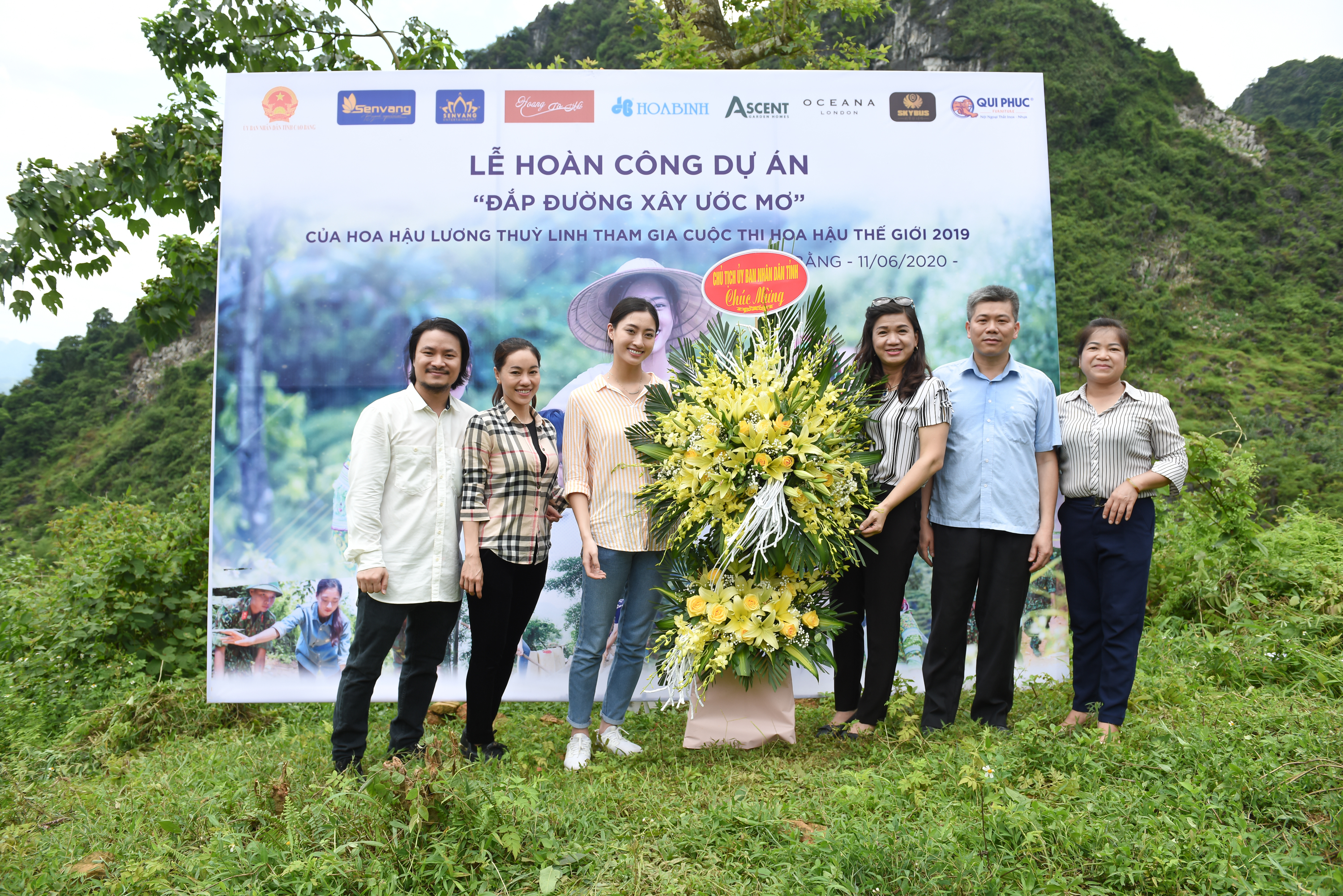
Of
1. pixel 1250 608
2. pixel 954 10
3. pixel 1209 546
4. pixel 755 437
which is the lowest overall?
pixel 1250 608

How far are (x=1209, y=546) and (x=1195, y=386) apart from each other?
9.59 meters

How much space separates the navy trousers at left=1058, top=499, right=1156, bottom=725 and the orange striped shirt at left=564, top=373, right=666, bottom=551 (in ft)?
4.87

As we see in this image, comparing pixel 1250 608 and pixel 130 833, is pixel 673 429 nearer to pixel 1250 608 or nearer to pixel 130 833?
pixel 130 833

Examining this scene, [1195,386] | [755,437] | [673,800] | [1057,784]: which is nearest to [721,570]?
[755,437]

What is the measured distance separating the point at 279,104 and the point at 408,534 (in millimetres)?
2354

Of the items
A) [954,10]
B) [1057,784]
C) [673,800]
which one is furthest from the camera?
[954,10]

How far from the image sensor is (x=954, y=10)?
68.5 ft

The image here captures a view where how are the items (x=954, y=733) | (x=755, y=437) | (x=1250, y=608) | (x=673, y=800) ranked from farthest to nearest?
(x=1250, y=608) < (x=954, y=733) < (x=755, y=437) < (x=673, y=800)

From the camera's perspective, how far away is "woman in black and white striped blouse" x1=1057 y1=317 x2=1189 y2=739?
2.82 metres

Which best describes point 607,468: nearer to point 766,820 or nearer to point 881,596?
point 881,596

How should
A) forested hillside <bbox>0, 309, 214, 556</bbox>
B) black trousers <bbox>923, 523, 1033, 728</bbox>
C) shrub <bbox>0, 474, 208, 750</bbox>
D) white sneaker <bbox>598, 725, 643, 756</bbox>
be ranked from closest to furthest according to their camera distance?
1. black trousers <bbox>923, 523, 1033, 728</bbox>
2. white sneaker <bbox>598, 725, 643, 756</bbox>
3. shrub <bbox>0, 474, 208, 750</bbox>
4. forested hillside <bbox>0, 309, 214, 556</bbox>

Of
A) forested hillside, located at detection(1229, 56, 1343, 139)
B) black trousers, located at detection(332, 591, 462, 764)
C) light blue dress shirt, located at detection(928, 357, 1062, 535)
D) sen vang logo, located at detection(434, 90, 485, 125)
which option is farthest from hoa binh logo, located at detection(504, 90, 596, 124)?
forested hillside, located at detection(1229, 56, 1343, 139)

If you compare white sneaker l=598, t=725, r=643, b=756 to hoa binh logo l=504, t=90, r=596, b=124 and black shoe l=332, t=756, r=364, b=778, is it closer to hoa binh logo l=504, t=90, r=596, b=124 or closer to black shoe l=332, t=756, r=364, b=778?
black shoe l=332, t=756, r=364, b=778

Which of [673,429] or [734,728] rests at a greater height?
[673,429]
